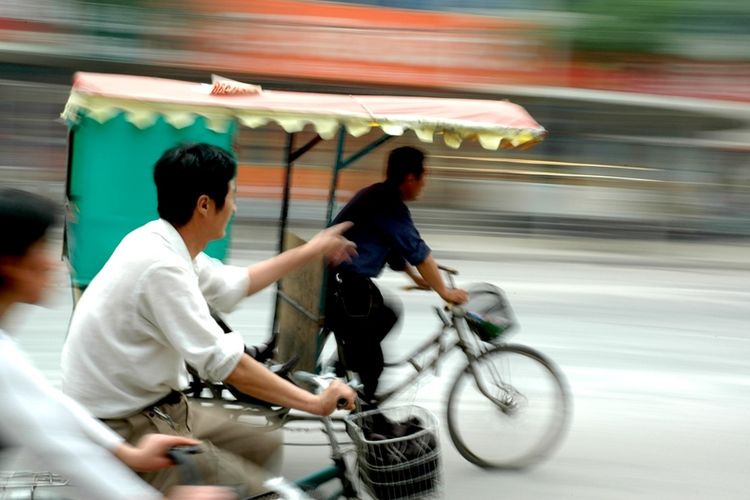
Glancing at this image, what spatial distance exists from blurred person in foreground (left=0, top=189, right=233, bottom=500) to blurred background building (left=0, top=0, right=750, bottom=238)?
12.6m

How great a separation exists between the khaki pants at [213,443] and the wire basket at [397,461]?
271 mm

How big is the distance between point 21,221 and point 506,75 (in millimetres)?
14350

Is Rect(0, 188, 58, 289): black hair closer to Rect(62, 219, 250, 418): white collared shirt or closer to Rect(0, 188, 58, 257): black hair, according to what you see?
Rect(0, 188, 58, 257): black hair

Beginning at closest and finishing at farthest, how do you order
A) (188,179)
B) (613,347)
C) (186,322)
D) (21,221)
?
(21,221)
(186,322)
(188,179)
(613,347)

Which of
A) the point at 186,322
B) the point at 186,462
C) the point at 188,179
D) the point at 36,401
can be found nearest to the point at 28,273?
the point at 36,401

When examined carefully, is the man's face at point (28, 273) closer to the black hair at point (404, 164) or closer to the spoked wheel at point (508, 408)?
the black hair at point (404, 164)

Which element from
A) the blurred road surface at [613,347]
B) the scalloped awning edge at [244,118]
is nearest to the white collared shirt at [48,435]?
the blurred road surface at [613,347]

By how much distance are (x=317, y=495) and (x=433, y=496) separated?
1.13 feet

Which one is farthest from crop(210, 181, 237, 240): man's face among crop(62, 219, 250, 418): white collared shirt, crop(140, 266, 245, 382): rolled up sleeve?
crop(140, 266, 245, 382): rolled up sleeve

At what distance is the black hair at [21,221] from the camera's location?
1.73 meters

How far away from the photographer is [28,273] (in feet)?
5.76

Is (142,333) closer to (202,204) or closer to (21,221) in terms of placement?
(202,204)

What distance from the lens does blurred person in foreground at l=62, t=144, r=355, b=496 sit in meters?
2.50

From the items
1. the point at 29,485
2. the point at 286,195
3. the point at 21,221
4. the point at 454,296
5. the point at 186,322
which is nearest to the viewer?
the point at 21,221
